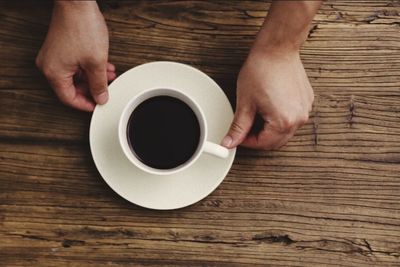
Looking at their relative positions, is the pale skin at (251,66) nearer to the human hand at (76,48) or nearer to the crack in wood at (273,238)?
the human hand at (76,48)

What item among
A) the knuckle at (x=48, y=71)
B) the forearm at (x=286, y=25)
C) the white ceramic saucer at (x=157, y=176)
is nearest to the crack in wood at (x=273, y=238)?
the white ceramic saucer at (x=157, y=176)

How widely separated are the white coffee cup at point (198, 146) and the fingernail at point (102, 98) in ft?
0.21

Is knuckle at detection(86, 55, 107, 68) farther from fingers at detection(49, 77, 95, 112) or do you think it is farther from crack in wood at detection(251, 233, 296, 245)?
crack in wood at detection(251, 233, 296, 245)

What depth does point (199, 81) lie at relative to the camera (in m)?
0.95

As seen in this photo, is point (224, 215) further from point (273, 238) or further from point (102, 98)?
point (102, 98)

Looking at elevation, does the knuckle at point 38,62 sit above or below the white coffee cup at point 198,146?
below

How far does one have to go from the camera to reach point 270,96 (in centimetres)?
91

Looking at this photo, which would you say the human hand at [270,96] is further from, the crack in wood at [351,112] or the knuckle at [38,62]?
the knuckle at [38,62]

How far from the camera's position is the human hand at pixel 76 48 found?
35.0 inches

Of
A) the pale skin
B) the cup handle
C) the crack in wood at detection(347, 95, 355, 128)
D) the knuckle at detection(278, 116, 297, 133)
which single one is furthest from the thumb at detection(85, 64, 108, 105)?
the crack in wood at detection(347, 95, 355, 128)

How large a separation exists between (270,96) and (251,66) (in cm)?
7

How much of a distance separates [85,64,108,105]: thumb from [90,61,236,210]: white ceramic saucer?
2cm

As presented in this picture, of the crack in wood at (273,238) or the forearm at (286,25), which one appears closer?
the forearm at (286,25)

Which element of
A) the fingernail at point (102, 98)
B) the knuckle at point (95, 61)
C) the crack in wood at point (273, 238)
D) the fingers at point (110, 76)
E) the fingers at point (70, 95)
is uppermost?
the crack in wood at point (273, 238)
